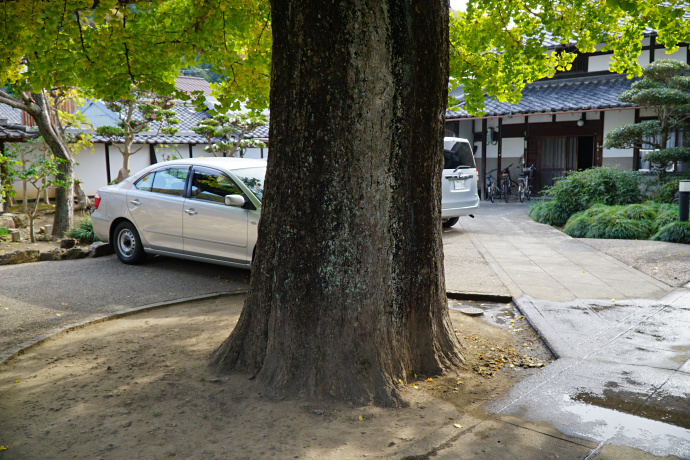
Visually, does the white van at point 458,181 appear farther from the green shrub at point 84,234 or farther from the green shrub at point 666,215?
the green shrub at point 84,234

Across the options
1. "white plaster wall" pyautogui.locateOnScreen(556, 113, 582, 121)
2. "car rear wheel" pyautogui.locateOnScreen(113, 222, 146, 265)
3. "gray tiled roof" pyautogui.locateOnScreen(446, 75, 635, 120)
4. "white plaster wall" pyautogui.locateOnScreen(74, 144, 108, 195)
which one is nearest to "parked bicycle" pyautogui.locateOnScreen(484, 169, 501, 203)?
"gray tiled roof" pyautogui.locateOnScreen(446, 75, 635, 120)

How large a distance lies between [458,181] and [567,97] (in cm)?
1009

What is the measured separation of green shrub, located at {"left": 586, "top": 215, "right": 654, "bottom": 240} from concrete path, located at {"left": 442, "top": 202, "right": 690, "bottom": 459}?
2.46m

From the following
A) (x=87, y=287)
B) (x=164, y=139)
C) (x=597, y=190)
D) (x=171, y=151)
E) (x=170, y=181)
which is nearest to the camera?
(x=87, y=287)

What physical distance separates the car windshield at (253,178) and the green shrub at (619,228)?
24.4 feet

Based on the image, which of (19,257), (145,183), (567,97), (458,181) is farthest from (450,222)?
(567,97)

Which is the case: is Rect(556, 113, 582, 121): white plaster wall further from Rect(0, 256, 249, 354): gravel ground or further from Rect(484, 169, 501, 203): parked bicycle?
Rect(0, 256, 249, 354): gravel ground

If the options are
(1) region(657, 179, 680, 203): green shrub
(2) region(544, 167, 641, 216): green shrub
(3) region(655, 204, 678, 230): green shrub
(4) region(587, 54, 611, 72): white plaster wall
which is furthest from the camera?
(4) region(587, 54, 611, 72): white plaster wall

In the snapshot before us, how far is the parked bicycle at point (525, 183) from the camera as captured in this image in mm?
20047

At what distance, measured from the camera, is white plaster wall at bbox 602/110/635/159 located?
18.4 meters

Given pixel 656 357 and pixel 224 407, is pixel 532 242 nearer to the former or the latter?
pixel 656 357

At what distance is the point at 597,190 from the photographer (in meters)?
14.1

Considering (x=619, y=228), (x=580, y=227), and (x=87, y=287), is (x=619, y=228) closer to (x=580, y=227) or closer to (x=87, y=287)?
(x=580, y=227)

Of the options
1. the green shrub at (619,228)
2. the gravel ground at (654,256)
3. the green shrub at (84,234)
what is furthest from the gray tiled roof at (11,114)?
the gravel ground at (654,256)
